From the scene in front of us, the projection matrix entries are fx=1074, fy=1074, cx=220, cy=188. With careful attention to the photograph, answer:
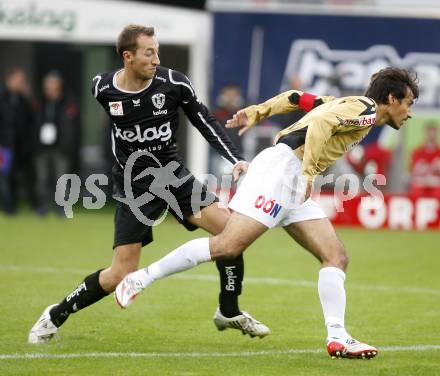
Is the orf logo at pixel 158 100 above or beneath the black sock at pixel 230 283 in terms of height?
above

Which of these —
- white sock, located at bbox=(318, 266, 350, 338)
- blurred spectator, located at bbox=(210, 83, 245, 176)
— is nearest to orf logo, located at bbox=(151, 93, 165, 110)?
white sock, located at bbox=(318, 266, 350, 338)

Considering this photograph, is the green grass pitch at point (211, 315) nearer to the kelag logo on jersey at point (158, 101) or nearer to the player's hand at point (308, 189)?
the player's hand at point (308, 189)

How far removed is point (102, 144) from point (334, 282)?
15.6m

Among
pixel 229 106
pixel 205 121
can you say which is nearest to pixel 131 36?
pixel 205 121

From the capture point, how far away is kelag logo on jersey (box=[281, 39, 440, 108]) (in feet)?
61.0

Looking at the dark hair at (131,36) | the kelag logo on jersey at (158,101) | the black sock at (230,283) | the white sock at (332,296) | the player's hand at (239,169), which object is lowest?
the black sock at (230,283)

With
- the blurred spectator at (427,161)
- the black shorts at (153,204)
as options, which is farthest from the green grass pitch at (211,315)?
the blurred spectator at (427,161)

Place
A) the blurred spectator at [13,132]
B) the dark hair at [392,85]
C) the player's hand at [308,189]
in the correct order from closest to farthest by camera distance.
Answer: the player's hand at [308,189], the dark hair at [392,85], the blurred spectator at [13,132]

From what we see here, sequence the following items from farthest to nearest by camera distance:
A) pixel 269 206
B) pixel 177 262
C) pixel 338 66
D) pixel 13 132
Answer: pixel 338 66 → pixel 13 132 → pixel 177 262 → pixel 269 206

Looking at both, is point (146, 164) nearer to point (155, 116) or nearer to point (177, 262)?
point (155, 116)

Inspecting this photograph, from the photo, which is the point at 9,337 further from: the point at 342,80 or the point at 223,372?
the point at 342,80

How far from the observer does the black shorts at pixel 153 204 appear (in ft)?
24.4

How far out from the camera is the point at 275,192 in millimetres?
6859

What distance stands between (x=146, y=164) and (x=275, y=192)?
1129 mm
